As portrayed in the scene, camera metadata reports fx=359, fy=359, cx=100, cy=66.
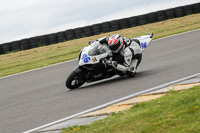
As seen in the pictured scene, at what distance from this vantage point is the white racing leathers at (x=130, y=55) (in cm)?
881

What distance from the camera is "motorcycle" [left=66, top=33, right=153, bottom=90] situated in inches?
338

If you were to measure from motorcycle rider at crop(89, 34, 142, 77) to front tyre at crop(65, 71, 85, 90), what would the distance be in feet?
2.54

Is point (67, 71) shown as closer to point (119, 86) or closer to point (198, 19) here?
point (119, 86)

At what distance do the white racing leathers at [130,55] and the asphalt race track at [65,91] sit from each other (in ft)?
1.00

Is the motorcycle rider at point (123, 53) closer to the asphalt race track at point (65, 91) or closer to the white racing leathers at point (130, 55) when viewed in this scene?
the white racing leathers at point (130, 55)

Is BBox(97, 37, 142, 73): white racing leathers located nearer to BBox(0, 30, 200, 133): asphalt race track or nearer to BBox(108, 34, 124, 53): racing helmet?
BBox(108, 34, 124, 53): racing helmet

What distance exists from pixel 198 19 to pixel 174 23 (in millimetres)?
1617

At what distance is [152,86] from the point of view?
295 inches

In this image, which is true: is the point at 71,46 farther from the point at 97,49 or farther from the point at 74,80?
the point at 97,49

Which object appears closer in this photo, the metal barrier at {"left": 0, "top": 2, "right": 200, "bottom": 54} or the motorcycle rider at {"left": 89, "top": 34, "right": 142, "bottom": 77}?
the motorcycle rider at {"left": 89, "top": 34, "right": 142, "bottom": 77}

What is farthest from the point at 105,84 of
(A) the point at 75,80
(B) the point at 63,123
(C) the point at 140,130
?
(C) the point at 140,130

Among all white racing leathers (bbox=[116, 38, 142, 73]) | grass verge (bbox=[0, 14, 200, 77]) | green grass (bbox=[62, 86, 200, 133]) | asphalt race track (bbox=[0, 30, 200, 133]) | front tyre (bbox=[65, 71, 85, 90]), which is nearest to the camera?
green grass (bbox=[62, 86, 200, 133])

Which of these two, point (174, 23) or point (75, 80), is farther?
point (174, 23)

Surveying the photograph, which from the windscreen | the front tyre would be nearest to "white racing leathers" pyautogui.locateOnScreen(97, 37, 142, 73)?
the windscreen
